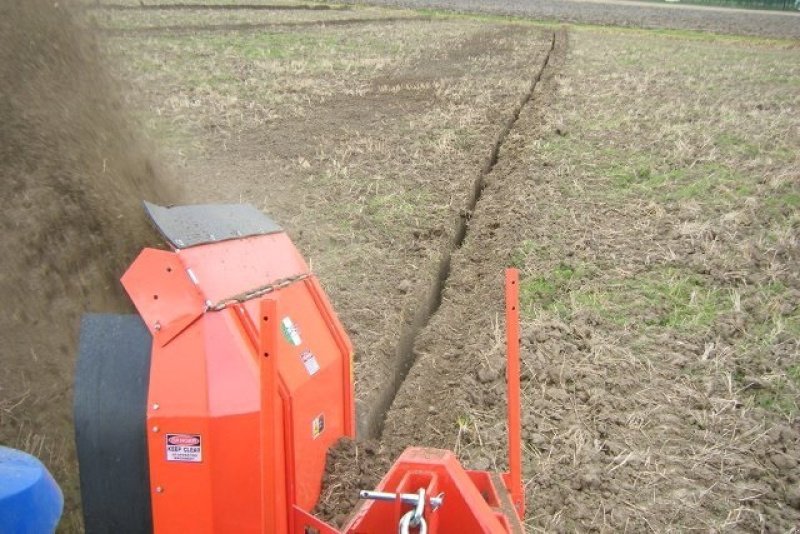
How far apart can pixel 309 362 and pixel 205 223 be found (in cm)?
63

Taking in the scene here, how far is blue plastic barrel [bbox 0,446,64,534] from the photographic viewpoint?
5.54 feet

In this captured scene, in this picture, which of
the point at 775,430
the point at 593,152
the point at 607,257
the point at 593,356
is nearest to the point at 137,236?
the point at 593,356

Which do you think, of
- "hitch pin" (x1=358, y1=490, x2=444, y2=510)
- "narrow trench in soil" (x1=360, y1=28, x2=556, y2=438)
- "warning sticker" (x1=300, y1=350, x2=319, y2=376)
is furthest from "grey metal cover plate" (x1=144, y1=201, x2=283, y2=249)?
"narrow trench in soil" (x1=360, y1=28, x2=556, y2=438)

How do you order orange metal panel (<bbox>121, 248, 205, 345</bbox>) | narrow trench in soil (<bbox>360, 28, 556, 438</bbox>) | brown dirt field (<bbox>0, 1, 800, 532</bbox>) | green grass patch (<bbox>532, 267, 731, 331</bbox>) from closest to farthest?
orange metal panel (<bbox>121, 248, 205, 345</bbox>)
brown dirt field (<bbox>0, 1, 800, 532</bbox>)
narrow trench in soil (<bbox>360, 28, 556, 438</bbox>)
green grass patch (<bbox>532, 267, 731, 331</bbox>)

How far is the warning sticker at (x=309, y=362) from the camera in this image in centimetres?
288

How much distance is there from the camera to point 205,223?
289cm

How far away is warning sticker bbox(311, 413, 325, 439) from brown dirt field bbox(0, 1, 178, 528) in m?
1.14

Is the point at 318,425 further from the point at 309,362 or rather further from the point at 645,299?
the point at 645,299

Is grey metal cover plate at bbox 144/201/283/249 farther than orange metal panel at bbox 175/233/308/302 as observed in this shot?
Yes

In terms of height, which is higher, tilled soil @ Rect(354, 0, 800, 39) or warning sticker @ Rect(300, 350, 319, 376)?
tilled soil @ Rect(354, 0, 800, 39)

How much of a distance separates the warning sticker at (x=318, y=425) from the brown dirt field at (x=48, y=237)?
1.14 metres

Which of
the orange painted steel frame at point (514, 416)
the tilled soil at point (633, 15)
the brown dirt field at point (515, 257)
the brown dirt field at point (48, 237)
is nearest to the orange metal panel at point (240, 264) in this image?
the brown dirt field at point (515, 257)

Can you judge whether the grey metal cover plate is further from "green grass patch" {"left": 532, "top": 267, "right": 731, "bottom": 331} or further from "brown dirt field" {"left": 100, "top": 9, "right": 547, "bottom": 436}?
"green grass patch" {"left": 532, "top": 267, "right": 731, "bottom": 331}

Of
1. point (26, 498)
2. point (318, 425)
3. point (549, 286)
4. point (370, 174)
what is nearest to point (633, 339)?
point (549, 286)
